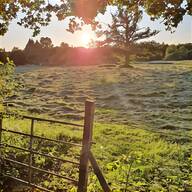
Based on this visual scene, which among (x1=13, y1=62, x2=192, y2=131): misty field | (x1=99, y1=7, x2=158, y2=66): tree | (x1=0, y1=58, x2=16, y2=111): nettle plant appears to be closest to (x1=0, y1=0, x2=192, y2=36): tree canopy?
(x1=0, y1=58, x2=16, y2=111): nettle plant

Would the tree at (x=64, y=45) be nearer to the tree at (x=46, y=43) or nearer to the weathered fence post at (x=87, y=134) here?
the tree at (x=46, y=43)

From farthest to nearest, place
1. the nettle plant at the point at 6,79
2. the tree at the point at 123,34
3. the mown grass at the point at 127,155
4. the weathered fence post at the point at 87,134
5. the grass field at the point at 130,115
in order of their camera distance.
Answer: the tree at the point at 123,34, the grass field at the point at 130,115, the mown grass at the point at 127,155, the nettle plant at the point at 6,79, the weathered fence post at the point at 87,134

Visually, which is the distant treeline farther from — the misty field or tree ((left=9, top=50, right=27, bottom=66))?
the misty field

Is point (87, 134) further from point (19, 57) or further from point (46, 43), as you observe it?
point (46, 43)

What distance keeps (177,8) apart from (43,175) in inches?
259

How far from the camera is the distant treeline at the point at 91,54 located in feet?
190

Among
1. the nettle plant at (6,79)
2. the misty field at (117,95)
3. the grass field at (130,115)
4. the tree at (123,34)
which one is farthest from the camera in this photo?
the tree at (123,34)

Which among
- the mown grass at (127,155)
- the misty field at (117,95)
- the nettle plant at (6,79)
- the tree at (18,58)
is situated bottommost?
the mown grass at (127,155)

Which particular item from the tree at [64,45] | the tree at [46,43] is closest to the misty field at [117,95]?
the tree at [64,45]

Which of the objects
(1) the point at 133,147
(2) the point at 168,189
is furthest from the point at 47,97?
(2) the point at 168,189

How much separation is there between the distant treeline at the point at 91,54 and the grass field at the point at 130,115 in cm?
1094

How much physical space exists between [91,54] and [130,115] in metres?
40.5

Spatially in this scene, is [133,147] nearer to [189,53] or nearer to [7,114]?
[7,114]

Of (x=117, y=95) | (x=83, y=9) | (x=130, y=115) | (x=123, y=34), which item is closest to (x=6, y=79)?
(x=83, y=9)
